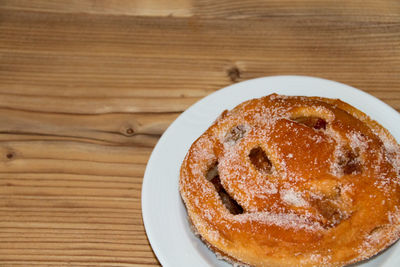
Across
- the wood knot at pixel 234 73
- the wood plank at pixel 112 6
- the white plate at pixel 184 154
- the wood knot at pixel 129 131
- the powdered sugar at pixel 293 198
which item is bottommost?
the powdered sugar at pixel 293 198

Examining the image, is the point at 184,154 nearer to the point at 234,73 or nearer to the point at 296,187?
the point at 296,187

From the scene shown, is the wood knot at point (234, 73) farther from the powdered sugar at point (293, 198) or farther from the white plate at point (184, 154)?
the powdered sugar at point (293, 198)

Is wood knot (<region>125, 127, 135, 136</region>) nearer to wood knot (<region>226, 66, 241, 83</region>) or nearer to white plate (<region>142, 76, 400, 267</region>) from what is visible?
white plate (<region>142, 76, 400, 267</region>)

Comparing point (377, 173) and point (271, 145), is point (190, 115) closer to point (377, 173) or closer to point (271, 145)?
point (271, 145)

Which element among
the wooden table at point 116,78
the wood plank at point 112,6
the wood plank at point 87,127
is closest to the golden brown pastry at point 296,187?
the wooden table at point 116,78

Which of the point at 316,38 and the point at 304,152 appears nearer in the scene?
the point at 304,152

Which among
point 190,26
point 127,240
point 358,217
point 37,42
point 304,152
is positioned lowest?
point 358,217

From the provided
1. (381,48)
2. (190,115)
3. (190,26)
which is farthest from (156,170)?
(381,48)
